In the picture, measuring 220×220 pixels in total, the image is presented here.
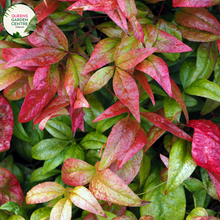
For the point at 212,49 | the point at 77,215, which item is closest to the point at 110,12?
the point at 212,49

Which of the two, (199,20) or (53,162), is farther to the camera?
(53,162)

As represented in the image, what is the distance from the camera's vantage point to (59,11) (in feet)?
2.12

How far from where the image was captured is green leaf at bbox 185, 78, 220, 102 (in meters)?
0.61

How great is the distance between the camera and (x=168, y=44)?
576 millimetres

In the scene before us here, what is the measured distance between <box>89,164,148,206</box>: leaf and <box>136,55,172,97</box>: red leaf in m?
0.27

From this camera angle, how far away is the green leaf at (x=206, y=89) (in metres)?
0.61

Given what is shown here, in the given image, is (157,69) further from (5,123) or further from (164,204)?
(5,123)

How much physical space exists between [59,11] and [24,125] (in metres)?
0.44

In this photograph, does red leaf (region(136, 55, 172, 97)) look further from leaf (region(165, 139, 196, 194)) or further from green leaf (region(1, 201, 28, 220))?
green leaf (region(1, 201, 28, 220))

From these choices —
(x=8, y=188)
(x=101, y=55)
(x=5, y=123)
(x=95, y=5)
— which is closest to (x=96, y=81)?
(x=101, y=55)

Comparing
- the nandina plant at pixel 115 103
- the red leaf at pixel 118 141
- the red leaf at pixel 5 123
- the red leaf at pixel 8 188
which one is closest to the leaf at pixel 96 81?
the nandina plant at pixel 115 103

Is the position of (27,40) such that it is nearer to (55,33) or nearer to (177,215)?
(55,33)

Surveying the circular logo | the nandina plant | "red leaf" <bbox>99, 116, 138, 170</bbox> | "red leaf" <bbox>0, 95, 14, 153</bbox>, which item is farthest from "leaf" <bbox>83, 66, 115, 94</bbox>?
"red leaf" <bbox>0, 95, 14, 153</bbox>

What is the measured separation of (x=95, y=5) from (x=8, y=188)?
0.67m
